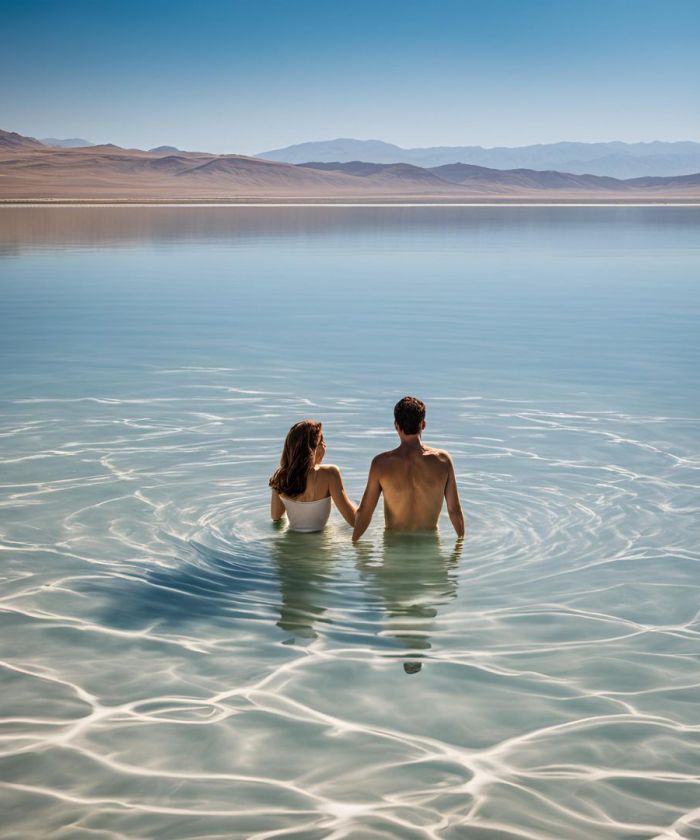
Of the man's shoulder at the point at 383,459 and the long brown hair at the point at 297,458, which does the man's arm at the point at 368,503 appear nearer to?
the man's shoulder at the point at 383,459

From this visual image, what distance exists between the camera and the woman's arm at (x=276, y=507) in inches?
304

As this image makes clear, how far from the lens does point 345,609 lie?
6559mm

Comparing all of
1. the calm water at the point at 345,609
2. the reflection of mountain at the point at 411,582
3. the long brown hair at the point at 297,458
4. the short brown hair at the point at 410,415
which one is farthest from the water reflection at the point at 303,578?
the short brown hair at the point at 410,415

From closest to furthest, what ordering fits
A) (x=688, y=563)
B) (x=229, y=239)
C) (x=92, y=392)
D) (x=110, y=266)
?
(x=688, y=563) < (x=92, y=392) < (x=110, y=266) < (x=229, y=239)

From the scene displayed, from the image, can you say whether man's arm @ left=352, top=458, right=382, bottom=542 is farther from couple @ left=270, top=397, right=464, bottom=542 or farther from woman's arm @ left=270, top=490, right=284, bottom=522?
woman's arm @ left=270, top=490, right=284, bottom=522

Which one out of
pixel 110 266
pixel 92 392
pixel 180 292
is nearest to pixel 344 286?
pixel 180 292

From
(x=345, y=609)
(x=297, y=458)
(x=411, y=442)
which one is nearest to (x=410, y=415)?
(x=411, y=442)

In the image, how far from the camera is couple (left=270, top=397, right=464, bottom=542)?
23.4ft

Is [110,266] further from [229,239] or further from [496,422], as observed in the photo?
[496,422]

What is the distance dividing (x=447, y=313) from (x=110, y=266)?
13.1 metres

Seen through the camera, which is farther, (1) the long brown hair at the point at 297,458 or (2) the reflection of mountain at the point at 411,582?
(1) the long brown hair at the point at 297,458

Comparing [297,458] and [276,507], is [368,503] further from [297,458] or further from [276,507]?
[276,507]

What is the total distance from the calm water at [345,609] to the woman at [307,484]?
19 cm

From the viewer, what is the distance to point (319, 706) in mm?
5348
